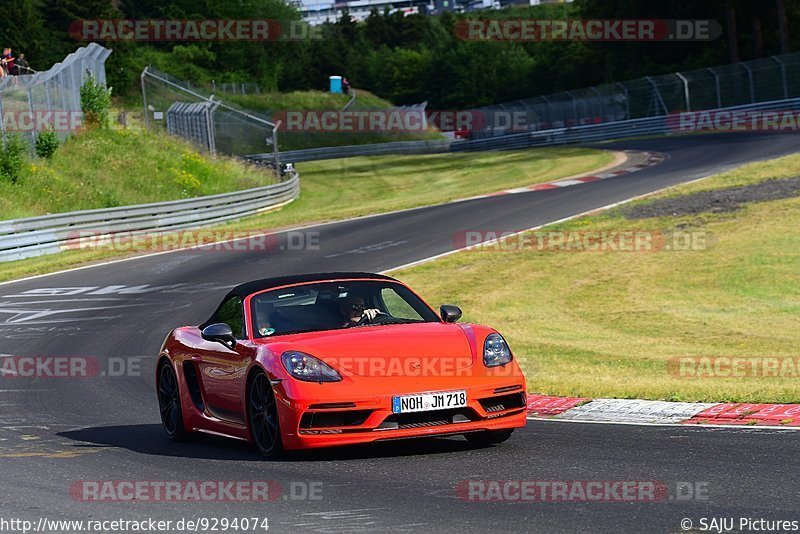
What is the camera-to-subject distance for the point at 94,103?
3994 centimetres

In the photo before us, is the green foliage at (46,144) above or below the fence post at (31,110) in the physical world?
below

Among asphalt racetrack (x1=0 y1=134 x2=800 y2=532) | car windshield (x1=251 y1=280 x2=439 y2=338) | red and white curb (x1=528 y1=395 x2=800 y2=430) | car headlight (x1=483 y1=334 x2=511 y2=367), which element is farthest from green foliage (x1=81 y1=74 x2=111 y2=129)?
car headlight (x1=483 y1=334 x2=511 y2=367)

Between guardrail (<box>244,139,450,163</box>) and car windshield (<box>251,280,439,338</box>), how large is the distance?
189ft

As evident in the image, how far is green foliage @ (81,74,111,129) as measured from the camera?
129 feet

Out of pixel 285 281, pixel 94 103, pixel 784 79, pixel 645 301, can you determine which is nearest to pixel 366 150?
pixel 784 79

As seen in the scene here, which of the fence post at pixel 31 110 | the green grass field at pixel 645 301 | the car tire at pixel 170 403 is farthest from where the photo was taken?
the fence post at pixel 31 110

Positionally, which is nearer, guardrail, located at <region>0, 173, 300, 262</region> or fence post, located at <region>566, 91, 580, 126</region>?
guardrail, located at <region>0, 173, 300, 262</region>

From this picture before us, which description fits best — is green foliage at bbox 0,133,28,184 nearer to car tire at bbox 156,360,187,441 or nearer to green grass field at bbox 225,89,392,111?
car tire at bbox 156,360,187,441

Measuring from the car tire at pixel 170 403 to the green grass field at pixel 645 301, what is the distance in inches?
135

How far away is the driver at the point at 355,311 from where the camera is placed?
30.4 feet

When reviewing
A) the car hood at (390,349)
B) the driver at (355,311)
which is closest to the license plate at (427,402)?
the car hood at (390,349)

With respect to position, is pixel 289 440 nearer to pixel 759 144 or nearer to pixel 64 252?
pixel 64 252

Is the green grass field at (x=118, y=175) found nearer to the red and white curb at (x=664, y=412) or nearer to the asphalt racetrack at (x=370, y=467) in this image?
the asphalt racetrack at (x=370, y=467)

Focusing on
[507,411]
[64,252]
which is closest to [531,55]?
[64,252]
